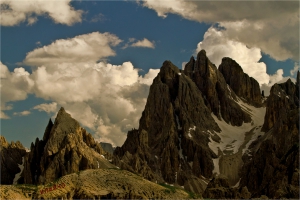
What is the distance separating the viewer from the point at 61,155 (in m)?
182

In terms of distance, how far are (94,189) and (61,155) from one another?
133 m

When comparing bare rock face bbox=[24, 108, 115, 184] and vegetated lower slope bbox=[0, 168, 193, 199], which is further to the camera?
bare rock face bbox=[24, 108, 115, 184]

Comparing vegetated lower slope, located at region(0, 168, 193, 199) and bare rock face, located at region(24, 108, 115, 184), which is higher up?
bare rock face, located at region(24, 108, 115, 184)

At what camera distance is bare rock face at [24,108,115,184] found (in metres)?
179

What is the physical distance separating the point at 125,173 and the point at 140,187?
3.13m

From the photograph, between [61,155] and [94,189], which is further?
[61,155]

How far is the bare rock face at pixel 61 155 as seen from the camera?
17862 cm

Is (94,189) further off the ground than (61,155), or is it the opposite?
(61,155)

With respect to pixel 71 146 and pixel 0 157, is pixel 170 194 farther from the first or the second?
pixel 0 157

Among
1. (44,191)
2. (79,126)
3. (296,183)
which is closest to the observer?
(44,191)

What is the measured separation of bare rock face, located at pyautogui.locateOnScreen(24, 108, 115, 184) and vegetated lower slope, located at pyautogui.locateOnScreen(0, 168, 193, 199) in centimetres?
12230

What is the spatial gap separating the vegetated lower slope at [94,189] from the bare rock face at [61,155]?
122 m

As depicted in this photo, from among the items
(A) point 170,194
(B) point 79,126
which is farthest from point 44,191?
(B) point 79,126

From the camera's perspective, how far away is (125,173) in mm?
56125
